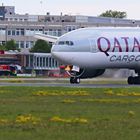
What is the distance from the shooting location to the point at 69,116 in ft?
96.2

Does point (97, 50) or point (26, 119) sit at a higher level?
point (97, 50)

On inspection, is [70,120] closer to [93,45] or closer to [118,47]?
[93,45]

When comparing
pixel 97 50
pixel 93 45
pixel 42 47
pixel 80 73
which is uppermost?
pixel 93 45

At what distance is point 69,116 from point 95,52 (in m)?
34.0

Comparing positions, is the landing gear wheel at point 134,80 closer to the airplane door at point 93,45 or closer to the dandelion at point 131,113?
the airplane door at point 93,45

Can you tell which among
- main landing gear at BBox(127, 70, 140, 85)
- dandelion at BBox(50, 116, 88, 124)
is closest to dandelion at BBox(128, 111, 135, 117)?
dandelion at BBox(50, 116, 88, 124)

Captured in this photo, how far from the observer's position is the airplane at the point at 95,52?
206 ft

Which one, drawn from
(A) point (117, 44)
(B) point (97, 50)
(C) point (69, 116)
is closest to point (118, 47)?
(A) point (117, 44)

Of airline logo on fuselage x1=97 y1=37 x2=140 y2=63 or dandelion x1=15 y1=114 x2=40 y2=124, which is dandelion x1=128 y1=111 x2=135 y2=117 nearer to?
dandelion x1=15 y1=114 x2=40 y2=124

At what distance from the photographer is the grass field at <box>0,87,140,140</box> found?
23.8 metres

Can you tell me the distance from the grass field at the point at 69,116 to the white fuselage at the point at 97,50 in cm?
1870

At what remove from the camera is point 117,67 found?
6450 cm

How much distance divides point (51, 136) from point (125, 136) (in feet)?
6.82

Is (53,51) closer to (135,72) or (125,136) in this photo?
(135,72)
